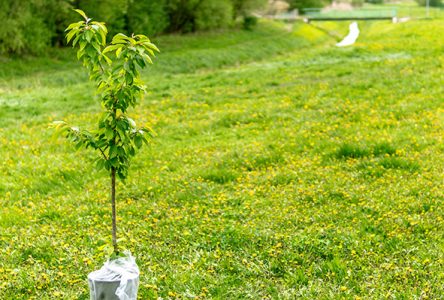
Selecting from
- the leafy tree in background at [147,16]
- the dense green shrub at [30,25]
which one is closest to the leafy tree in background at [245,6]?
the leafy tree in background at [147,16]

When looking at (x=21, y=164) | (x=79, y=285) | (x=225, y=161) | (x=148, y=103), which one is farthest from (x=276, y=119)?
(x=79, y=285)

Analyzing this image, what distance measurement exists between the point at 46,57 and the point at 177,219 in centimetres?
2829

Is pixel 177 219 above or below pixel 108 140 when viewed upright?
below

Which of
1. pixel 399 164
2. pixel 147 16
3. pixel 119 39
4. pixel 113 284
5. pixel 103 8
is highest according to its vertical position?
pixel 103 8

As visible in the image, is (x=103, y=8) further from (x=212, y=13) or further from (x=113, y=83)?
(x=113, y=83)

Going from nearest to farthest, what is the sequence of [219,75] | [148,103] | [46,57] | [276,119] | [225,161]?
[225,161] < [276,119] < [148,103] < [219,75] < [46,57]

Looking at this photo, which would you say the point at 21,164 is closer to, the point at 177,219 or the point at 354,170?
the point at 177,219

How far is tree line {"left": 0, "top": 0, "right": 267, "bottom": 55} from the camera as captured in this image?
3142 cm

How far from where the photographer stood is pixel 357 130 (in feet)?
44.1

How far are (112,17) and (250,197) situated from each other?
32.5m

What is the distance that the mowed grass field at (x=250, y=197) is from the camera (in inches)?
289

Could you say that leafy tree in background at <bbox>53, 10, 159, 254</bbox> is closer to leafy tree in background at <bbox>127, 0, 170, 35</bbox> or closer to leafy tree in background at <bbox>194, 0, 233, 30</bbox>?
leafy tree in background at <bbox>127, 0, 170, 35</bbox>

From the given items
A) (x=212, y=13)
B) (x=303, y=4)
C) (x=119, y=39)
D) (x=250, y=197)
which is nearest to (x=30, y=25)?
(x=212, y=13)

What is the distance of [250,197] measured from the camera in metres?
9.97
